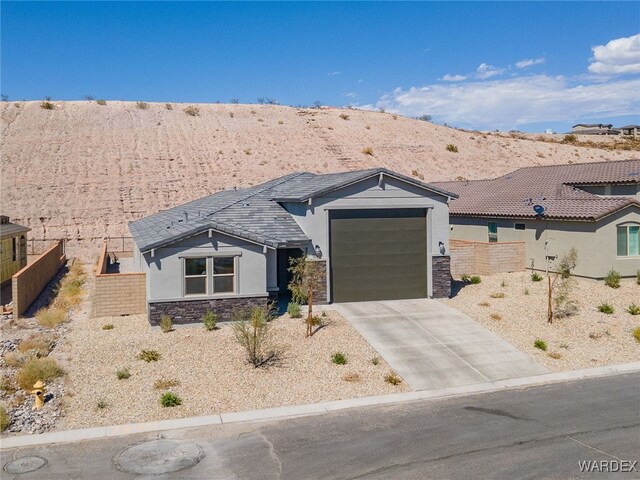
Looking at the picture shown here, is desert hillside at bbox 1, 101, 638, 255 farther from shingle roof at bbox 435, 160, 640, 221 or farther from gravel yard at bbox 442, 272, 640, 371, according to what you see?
gravel yard at bbox 442, 272, 640, 371

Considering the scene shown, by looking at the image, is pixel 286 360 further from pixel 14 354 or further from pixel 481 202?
pixel 481 202

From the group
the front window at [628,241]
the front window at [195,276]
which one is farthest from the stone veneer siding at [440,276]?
the front window at [195,276]

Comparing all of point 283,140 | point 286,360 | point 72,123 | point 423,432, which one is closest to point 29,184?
point 72,123

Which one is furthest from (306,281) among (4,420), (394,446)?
(4,420)

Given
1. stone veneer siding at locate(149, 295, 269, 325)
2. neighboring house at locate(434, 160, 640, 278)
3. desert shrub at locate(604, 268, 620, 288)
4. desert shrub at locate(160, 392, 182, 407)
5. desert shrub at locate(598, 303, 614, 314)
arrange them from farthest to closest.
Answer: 1. neighboring house at locate(434, 160, 640, 278)
2. desert shrub at locate(604, 268, 620, 288)
3. desert shrub at locate(598, 303, 614, 314)
4. stone veneer siding at locate(149, 295, 269, 325)
5. desert shrub at locate(160, 392, 182, 407)

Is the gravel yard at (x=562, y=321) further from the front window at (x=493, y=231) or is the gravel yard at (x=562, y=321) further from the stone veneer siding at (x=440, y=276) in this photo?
the front window at (x=493, y=231)

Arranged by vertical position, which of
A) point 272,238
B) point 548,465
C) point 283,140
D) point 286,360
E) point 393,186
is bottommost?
point 548,465

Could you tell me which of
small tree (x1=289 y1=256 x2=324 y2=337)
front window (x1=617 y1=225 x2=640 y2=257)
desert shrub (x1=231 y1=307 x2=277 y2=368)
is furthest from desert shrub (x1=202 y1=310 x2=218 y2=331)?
front window (x1=617 y1=225 x2=640 y2=257)
